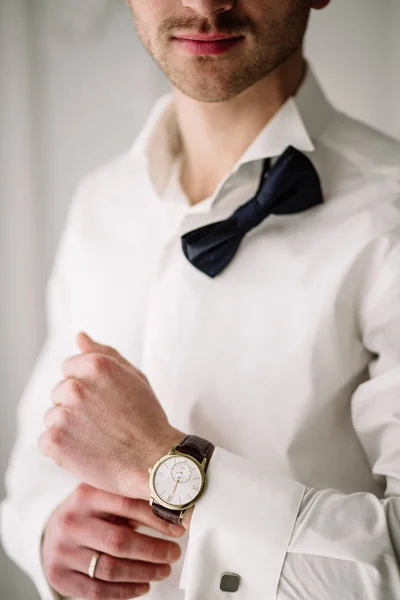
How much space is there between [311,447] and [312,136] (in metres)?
0.55

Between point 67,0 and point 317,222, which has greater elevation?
point 67,0

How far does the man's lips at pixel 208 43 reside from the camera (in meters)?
1.05

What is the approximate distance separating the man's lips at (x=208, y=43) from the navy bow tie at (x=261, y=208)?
198 millimetres

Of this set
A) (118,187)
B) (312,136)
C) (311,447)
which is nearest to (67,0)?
(118,187)

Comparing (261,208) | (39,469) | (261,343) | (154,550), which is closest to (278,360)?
(261,343)

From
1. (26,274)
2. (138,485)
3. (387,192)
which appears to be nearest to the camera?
(138,485)

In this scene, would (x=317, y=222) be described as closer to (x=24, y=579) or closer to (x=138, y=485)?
(x=138, y=485)

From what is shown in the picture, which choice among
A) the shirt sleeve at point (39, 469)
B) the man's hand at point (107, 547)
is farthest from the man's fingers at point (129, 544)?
the shirt sleeve at point (39, 469)

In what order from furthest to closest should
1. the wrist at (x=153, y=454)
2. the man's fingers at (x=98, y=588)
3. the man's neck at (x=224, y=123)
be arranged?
the man's neck at (x=224, y=123) → the man's fingers at (x=98, y=588) → the wrist at (x=153, y=454)

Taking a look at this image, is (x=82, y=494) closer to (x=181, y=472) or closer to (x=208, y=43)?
(x=181, y=472)

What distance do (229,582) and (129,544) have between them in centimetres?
18

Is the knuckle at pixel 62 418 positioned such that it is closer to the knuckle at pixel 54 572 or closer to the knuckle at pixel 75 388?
the knuckle at pixel 75 388

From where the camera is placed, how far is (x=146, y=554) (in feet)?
3.28

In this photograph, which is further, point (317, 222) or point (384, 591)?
point (317, 222)
